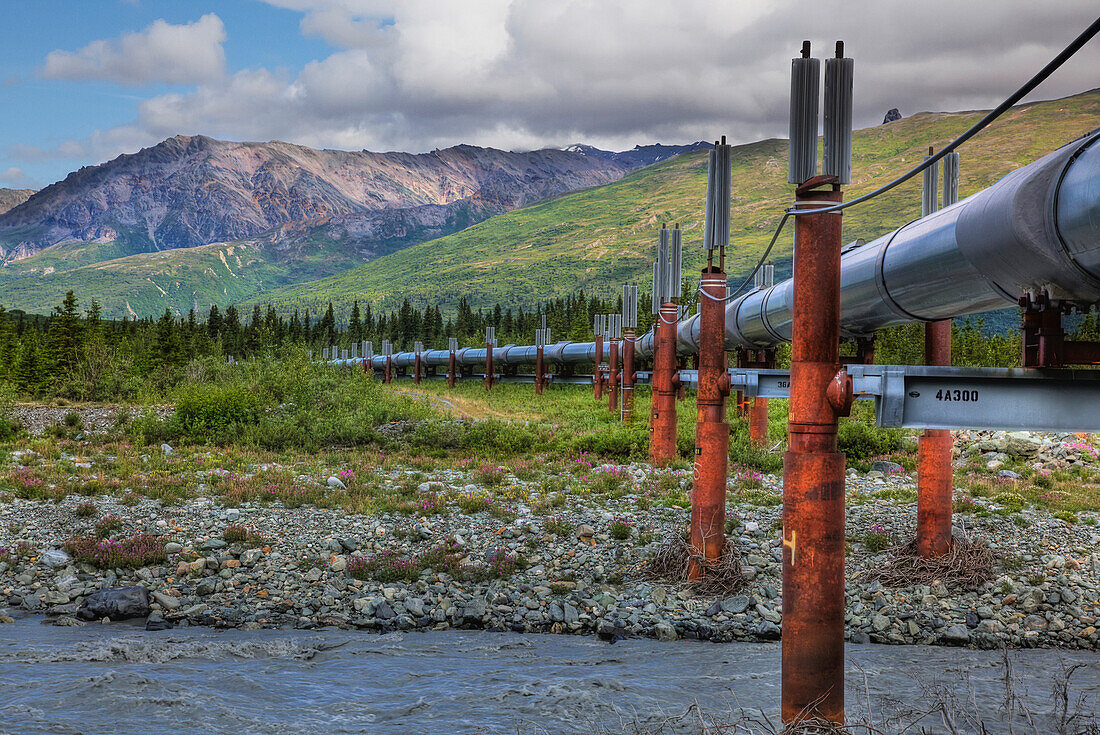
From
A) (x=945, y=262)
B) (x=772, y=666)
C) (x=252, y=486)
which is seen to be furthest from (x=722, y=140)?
(x=252, y=486)

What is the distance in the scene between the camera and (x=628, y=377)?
26.0 metres

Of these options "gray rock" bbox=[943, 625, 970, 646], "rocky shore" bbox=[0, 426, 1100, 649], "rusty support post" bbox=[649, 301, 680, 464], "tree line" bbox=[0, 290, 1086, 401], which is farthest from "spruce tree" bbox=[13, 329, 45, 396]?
"gray rock" bbox=[943, 625, 970, 646]

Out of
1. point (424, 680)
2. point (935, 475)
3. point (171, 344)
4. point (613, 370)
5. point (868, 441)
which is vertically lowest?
point (424, 680)

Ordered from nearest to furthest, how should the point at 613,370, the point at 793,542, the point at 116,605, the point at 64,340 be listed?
the point at 793,542 < the point at 116,605 < the point at 613,370 < the point at 64,340

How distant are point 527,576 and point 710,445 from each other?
11.2 ft

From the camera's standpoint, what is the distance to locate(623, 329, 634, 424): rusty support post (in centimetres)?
2598

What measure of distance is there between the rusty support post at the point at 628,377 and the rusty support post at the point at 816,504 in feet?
66.7

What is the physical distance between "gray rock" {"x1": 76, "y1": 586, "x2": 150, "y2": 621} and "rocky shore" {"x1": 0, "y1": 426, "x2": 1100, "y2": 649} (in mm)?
27

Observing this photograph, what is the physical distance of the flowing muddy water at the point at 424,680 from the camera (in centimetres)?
709

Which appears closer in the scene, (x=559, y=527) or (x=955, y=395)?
(x=955, y=395)

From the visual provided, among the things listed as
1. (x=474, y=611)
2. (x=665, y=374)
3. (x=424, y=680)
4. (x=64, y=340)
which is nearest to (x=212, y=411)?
(x=665, y=374)

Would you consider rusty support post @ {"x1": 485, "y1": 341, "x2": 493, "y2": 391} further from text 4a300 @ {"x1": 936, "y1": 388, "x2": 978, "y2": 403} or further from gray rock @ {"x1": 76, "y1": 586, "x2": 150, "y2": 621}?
text 4a300 @ {"x1": 936, "y1": 388, "x2": 978, "y2": 403}

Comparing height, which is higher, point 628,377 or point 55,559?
point 628,377

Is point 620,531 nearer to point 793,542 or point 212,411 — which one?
point 793,542
